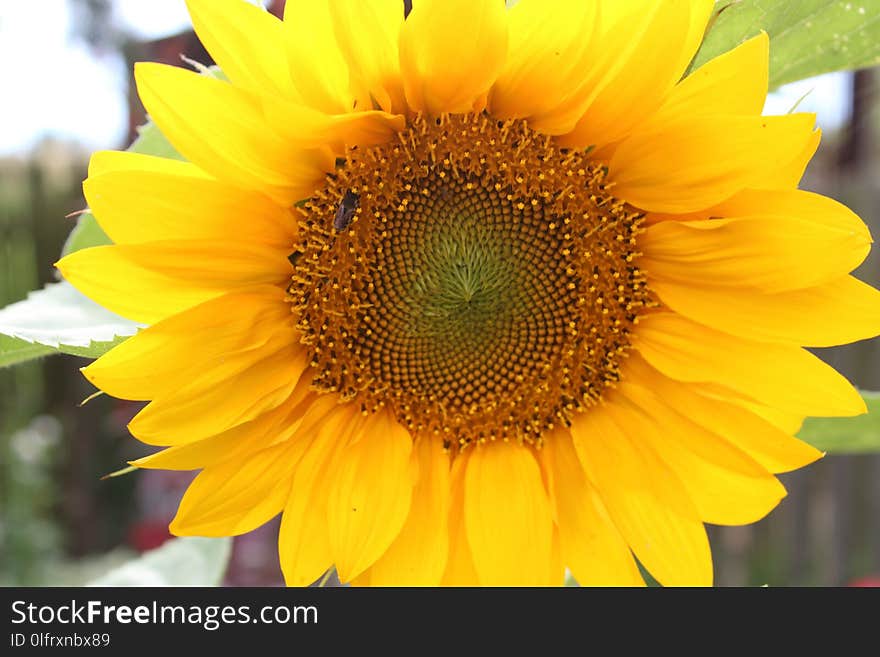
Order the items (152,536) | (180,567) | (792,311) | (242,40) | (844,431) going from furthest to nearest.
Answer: (152,536) < (180,567) < (844,431) < (792,311) < (242,40)

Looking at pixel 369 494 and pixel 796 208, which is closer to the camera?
pixel 796 208

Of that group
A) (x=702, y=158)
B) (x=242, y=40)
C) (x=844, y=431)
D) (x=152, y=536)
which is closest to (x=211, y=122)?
(x=242, y=40)

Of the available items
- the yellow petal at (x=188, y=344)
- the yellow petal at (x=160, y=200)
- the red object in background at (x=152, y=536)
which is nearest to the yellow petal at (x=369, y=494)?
the yellow petal at (x=188, y=344)

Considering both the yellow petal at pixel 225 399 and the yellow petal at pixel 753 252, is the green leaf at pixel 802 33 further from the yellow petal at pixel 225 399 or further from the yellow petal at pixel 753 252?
the yellow petal at pixel 225 399

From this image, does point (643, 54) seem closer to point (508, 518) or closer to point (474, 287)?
point (474, 287)

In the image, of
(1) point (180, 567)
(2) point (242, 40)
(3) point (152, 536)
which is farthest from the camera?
(3) point (152, 536)

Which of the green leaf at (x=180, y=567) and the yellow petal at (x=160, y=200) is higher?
the yellow petal at (x=160, y=200)
